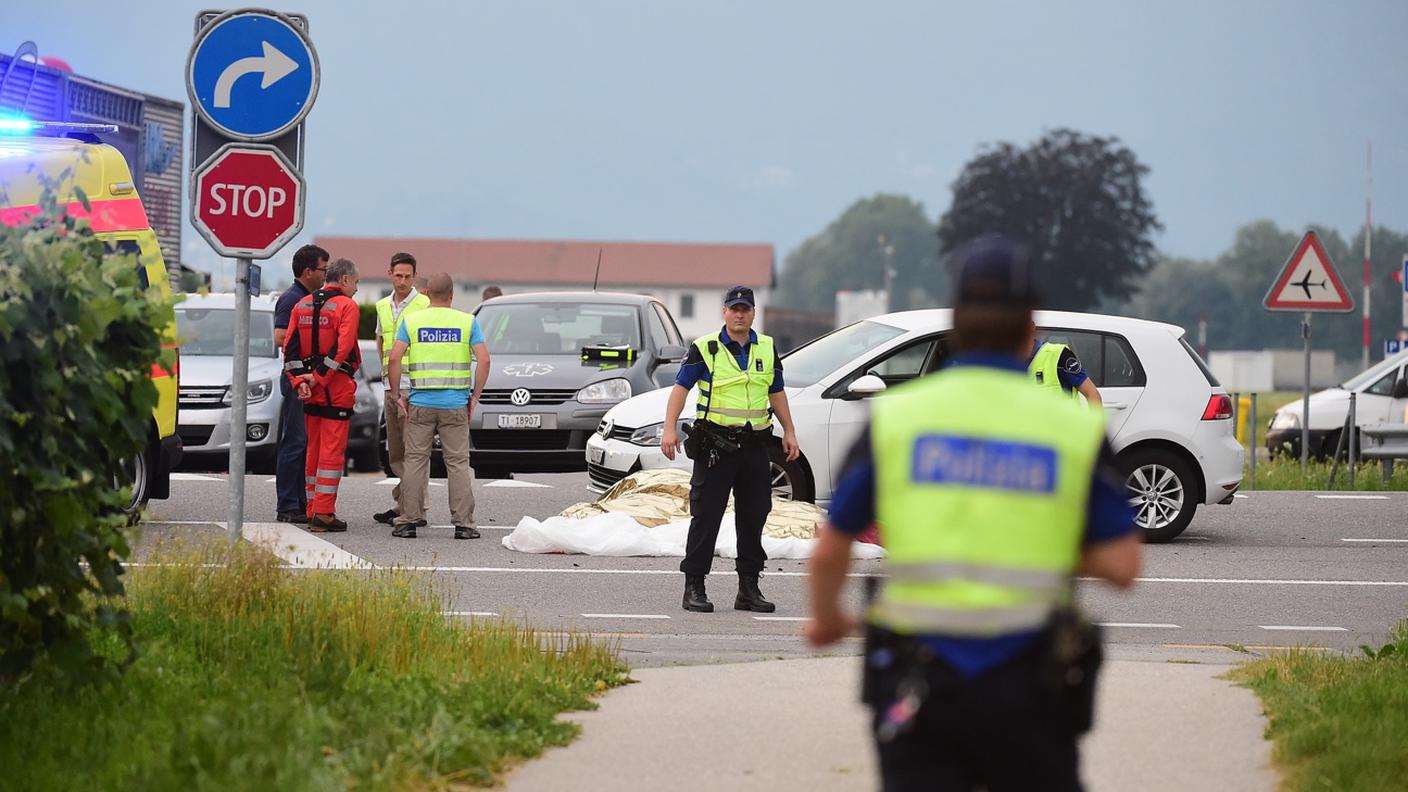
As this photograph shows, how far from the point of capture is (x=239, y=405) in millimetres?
9359

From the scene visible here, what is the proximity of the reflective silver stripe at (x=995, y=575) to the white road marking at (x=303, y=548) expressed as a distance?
6.67m

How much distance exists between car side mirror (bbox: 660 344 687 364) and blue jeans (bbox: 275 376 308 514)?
387 centimetres

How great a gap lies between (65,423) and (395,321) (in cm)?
841

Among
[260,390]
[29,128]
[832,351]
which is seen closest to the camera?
[29,128]

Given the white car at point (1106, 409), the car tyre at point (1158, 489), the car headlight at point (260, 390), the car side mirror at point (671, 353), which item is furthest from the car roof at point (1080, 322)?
the car headlight at point (260, 390)

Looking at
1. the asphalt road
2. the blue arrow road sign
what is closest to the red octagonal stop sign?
the blue arrow road sign

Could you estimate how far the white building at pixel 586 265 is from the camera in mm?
135625

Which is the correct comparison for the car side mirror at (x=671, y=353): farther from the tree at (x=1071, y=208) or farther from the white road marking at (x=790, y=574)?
the tree at (x=1071, y=208)

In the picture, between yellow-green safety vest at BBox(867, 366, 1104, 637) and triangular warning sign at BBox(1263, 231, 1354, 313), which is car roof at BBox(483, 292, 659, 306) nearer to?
triangular warning sign at BBox(1263, 231, 1354, 313)

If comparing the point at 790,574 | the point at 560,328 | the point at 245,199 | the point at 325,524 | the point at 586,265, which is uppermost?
the point at 586,265

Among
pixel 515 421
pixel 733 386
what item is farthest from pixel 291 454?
pixel 733 386

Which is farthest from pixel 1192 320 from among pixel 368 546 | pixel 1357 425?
pixel 368 546

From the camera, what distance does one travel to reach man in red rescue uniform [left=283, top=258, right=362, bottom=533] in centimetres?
1324

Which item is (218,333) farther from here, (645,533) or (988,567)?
(988,567)
